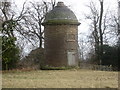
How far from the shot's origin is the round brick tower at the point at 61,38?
33062 millimetres

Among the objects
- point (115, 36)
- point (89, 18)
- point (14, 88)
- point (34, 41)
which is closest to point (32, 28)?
point (34, 41)

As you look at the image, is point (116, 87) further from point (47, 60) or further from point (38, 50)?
point (38, 50)

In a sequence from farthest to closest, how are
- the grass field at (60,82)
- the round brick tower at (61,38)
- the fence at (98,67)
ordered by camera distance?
the round brick tower at (61,38) → the fence at (98,67) → the grass field at (60,82)

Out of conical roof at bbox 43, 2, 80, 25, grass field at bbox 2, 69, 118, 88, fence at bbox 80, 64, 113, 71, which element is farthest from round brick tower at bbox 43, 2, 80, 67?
grass field at bbox 2, 69, 118, 88

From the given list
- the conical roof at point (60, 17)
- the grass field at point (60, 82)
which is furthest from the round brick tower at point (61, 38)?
the grass field at point (60, 82)

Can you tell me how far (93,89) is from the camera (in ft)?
42.8

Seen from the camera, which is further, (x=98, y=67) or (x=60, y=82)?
(x=98, y=67)

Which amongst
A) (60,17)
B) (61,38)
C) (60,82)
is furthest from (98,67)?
(60,82)

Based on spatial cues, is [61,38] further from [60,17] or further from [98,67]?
[98,67]

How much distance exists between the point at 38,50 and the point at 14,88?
93.6ft

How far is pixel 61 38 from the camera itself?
33.2 m

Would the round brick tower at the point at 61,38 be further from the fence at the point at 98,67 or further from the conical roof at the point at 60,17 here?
the fence at the point at 98,67

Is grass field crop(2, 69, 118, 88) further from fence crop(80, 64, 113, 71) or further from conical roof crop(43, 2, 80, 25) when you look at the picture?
conical roof crop(43, 2, 80, 25)

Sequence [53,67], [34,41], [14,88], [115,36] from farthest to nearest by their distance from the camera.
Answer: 1. [34,41]
2. [115,36]
3. [53,67]
4. [14,88]
